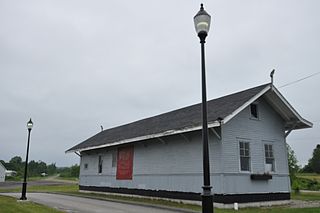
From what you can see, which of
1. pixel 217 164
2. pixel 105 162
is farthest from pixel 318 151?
pixel 217 164

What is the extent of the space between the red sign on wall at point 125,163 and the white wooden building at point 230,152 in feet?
2.58

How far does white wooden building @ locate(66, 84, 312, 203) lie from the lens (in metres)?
15.5

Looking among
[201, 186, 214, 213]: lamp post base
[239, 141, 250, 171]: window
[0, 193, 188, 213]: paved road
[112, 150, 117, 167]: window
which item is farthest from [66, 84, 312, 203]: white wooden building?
[201, 186, 214, 213]: lamp post base

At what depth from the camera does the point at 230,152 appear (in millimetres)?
15633

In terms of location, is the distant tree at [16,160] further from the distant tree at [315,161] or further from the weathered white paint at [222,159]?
the weathered white paint at [222,159]

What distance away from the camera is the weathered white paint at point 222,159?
50.8 feet

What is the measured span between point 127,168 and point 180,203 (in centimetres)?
636

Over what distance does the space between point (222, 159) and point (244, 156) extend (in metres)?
1.58

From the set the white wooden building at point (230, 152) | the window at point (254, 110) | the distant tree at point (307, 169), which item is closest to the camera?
the white wooden building at point (230, 152)

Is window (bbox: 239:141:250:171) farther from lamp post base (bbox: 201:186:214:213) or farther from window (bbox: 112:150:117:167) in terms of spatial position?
window (bbox: 112:150:117:167)

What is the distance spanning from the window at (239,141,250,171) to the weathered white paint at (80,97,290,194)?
25cm

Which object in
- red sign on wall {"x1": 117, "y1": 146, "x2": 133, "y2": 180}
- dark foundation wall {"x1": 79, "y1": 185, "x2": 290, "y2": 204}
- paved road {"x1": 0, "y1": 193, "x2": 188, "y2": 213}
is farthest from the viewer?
red sign on wall {"x1": 117, "y1": 146, "x2": 133, "y2": 180}

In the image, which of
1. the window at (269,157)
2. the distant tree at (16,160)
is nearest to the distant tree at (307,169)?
the window at (269,157)

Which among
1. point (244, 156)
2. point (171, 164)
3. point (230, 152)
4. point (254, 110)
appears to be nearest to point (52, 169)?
point (171, 164)
